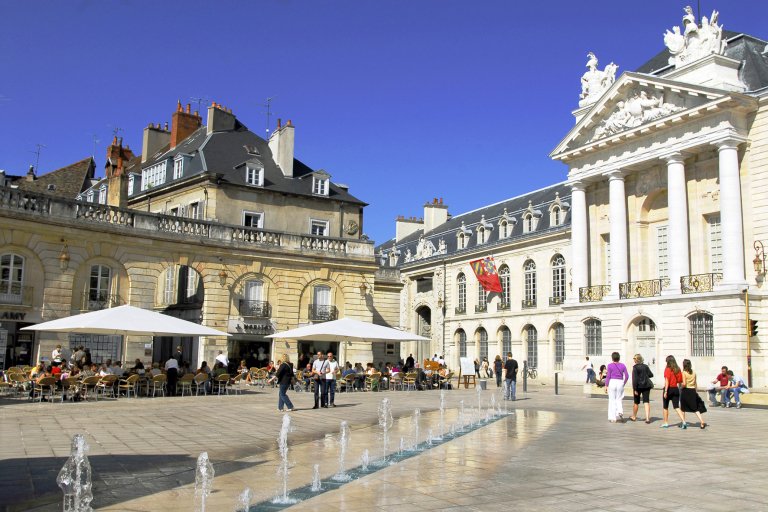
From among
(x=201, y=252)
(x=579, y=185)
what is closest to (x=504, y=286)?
(x=579, y=185)

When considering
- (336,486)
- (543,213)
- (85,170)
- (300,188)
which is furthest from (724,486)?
(85,170)

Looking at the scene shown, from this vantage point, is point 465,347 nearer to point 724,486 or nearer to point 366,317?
point 366,317

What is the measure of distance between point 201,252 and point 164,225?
157 cm

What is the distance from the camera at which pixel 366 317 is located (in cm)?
2836

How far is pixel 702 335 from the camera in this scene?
28.9 m

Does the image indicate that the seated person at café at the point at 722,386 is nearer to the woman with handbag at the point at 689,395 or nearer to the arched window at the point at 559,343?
the woman with handbag at the point at 689,395

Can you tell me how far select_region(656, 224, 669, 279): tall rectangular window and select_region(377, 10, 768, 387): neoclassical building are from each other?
57mm

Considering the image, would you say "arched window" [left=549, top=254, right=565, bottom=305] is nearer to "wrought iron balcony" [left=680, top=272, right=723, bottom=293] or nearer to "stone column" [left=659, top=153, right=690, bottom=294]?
"stone column" [left=659, top=153, right=690, bottom=294]

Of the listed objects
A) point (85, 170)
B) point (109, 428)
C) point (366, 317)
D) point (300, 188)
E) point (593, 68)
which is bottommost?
point (109, 428)

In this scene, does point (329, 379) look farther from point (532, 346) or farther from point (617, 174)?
point (532, 346)

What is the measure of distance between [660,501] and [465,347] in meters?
41.9

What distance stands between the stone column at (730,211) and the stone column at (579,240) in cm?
781

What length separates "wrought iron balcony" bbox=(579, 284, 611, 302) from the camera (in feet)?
112

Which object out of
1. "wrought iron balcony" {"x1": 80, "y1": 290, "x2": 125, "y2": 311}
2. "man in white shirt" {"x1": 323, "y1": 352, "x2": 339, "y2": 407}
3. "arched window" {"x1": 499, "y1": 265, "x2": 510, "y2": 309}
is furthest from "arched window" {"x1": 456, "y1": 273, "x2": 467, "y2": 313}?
"man in white shirt" {"x1": 323, "y1": 352, "x2": 339, "y2": 407}
